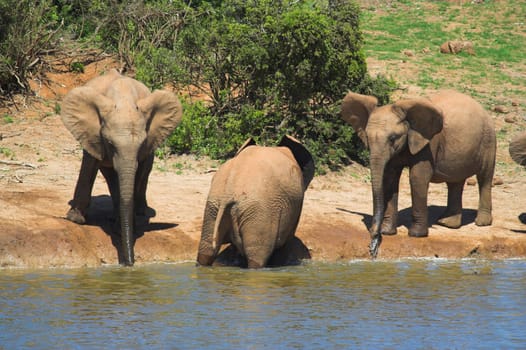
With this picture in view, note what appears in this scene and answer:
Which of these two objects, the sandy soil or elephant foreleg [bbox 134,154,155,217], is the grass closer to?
the sandy soil

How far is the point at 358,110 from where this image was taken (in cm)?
1206

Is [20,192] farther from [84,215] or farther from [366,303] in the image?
[366,303]

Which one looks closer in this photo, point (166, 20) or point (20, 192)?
point (20, 192)

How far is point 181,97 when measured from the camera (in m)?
16.5

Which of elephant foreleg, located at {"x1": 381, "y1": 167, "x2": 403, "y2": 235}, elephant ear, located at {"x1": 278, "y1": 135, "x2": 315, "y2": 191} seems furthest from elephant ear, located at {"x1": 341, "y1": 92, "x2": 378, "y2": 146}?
elephant ear, located at {"x1": 278, "y1": 135, "x2": 315, "y2": 191}

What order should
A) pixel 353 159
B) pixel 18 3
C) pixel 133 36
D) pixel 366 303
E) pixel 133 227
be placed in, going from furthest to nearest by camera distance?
pixel 133 36 → pixel 18 3 → pixel 353 159 → pixel 133 227 → pixel 366 303

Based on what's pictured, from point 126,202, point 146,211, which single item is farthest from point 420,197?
point 126,202

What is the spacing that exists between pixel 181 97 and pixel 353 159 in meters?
3.01

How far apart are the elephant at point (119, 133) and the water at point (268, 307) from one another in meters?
0.83

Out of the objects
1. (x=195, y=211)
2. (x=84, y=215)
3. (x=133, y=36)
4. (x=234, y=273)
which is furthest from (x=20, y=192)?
(x=133, y=36)

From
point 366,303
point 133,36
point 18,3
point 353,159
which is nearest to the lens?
point 366,303

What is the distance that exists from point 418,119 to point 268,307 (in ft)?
13.0

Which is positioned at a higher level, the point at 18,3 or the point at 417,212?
the point at 18,3

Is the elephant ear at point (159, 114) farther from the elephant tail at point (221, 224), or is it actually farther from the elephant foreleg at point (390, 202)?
the elephant foreleg at point (390, 202)
